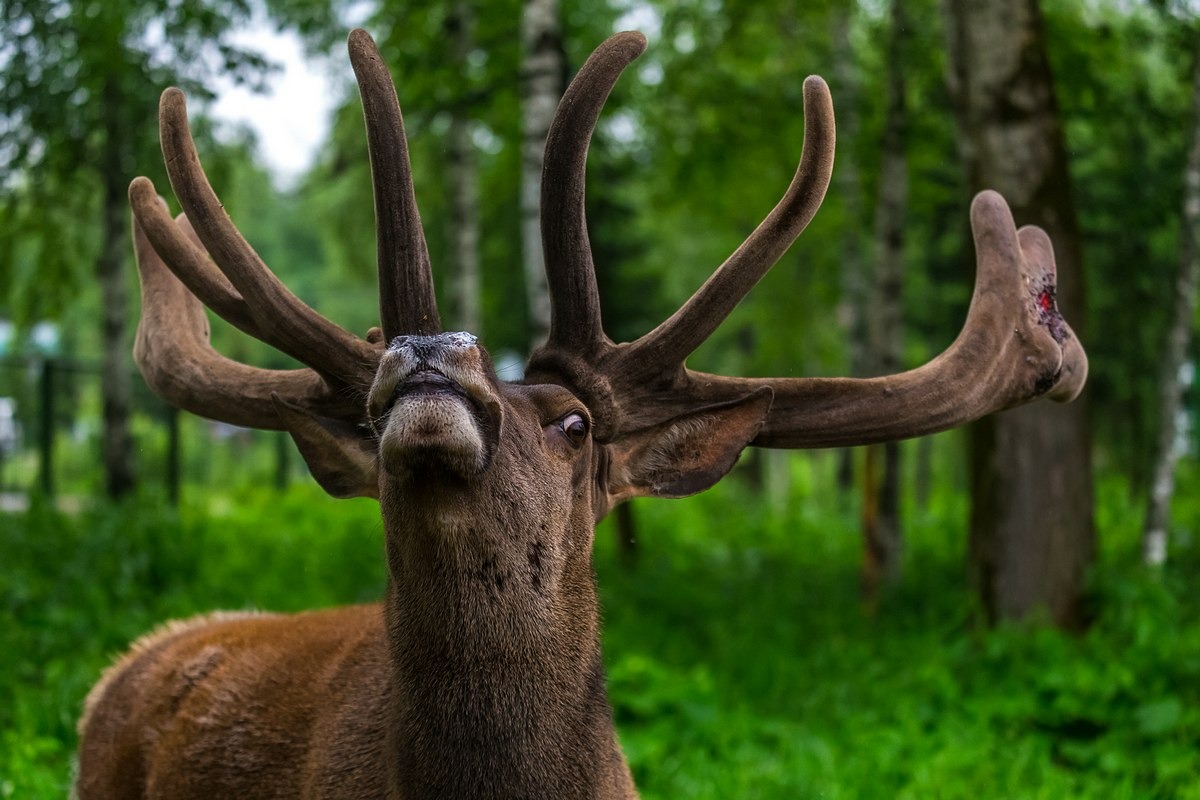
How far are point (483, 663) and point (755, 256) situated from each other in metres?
1.33

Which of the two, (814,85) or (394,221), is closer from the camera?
(394,221)

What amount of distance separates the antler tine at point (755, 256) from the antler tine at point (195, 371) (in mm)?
934

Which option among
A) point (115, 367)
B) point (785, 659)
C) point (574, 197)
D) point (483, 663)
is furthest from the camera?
point (115, 367)

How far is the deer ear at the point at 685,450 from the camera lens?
362 centimetres

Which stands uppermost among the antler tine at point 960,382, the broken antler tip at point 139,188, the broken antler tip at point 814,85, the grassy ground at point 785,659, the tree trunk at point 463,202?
the tree trunk at point 463,202

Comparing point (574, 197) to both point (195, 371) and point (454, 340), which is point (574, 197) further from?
point (195, 371)

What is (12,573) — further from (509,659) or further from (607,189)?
(607,189)

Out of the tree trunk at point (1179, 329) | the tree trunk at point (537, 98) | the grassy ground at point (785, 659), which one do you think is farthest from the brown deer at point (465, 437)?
the tree trunk at point (1179, 329)

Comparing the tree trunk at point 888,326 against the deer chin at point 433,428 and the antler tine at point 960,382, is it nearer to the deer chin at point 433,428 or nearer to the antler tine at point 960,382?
the antler tine at point 960,382

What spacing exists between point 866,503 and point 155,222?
23.0 feet

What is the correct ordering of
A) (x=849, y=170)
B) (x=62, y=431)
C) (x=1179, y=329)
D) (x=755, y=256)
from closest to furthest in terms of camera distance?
(x=755, y=256)
(x=1179, y=329)
(x=849, y=170)
(x=62, y=431)

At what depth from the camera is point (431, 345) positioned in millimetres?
2748

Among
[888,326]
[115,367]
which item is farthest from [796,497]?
[115,367]

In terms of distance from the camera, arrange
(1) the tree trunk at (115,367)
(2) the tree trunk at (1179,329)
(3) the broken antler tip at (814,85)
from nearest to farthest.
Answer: (3) the broken antler tip at (814,85), (2) the tree trunk at (1179,329), (1) the tree trunk at (115,367)
